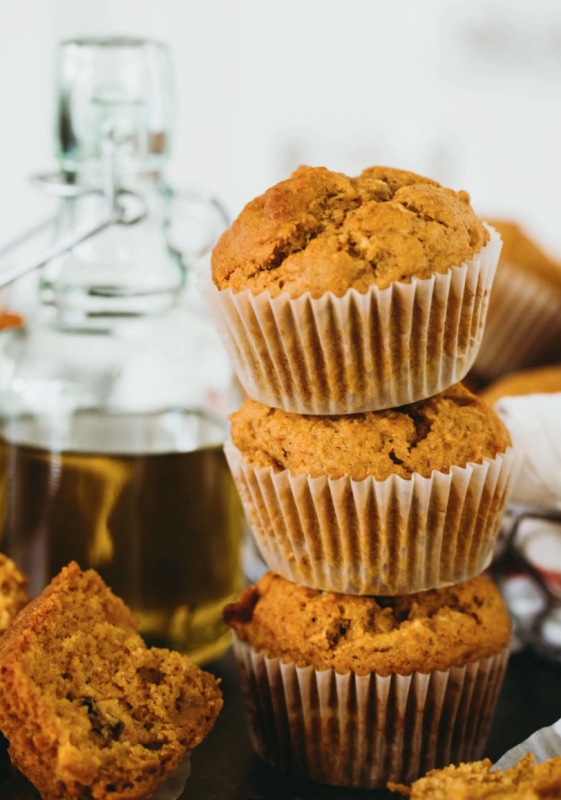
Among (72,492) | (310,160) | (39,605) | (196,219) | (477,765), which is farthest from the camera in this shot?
(310,160)

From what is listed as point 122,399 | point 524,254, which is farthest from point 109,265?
point 524,254

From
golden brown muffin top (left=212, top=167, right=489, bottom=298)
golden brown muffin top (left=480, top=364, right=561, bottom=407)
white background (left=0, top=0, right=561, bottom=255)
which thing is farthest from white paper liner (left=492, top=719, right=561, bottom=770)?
white background (left=0, top=0, right=561, bottom=255)

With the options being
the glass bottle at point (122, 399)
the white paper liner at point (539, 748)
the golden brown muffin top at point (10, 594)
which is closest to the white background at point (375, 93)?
the glass bottle at point (122, 399)

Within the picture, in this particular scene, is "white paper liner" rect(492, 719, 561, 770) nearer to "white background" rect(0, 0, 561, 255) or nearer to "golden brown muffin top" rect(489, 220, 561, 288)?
"golden brown muffin top" rect(489, 220, 561, 288)

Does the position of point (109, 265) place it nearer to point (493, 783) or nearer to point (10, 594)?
point (10, 594)

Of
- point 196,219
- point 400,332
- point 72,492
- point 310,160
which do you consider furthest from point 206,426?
point 310,160

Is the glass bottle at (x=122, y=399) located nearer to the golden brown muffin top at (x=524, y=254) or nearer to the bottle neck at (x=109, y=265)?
the bottle neck at (x=109, y=265)

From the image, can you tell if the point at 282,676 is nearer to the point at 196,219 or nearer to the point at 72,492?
the point at 72,492
